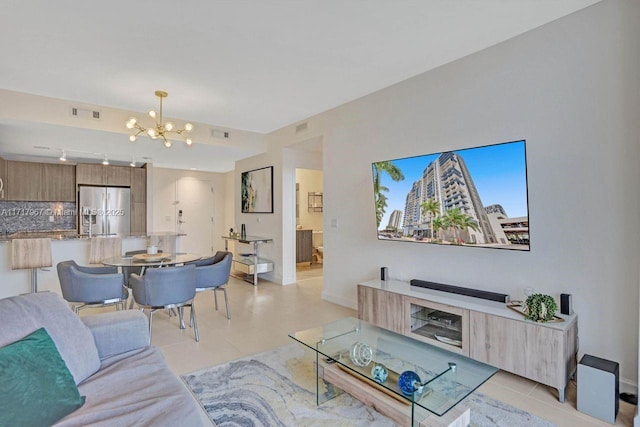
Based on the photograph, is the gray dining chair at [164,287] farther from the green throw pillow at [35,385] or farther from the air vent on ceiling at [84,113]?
the air vent on ceiling at [84,113]

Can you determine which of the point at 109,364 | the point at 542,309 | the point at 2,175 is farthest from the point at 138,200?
the point at 542,309

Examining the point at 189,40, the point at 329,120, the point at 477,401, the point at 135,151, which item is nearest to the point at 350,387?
the point at 477,401

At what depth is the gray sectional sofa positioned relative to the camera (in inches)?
54.6

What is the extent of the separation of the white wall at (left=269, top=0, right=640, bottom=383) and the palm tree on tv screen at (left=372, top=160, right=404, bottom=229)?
0.35 m

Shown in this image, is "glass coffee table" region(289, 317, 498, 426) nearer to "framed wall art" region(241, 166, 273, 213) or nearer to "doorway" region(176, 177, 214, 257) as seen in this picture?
"framed wall art" region(241, 166, 273, 213)

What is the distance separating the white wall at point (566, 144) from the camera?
7.44ft

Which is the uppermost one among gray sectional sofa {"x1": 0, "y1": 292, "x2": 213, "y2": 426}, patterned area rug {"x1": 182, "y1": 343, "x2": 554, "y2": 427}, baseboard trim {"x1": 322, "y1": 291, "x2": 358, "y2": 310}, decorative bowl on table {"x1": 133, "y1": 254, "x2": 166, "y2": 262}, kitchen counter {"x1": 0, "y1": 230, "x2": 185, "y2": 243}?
kitchen counter {"x1": 0, "y1": 230, "x2": 185, "y2": 243}

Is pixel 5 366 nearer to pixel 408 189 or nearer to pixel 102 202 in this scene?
pixel 408 189

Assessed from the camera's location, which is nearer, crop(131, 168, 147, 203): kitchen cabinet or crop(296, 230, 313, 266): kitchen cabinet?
crop(131, 168, 147, 203): kitchen cabinet

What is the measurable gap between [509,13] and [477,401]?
282cm

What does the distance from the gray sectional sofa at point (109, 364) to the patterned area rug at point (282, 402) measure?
44cm

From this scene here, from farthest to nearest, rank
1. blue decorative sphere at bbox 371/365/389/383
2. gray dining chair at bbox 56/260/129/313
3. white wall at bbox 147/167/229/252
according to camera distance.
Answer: white wall at bbox 147/167/229/252 → gray dining chair at bbox 56/260/129/313 → blue decorative sphere at bbox 371/365/389/383

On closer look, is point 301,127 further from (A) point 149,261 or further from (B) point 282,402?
(B) point 282,402

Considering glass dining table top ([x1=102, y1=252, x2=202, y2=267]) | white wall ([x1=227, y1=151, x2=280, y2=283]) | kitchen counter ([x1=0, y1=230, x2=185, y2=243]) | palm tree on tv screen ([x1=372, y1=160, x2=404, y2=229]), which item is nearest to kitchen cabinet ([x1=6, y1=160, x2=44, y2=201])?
kitchen counter ([x1=0, y1=230, x2=185, y2=243])
